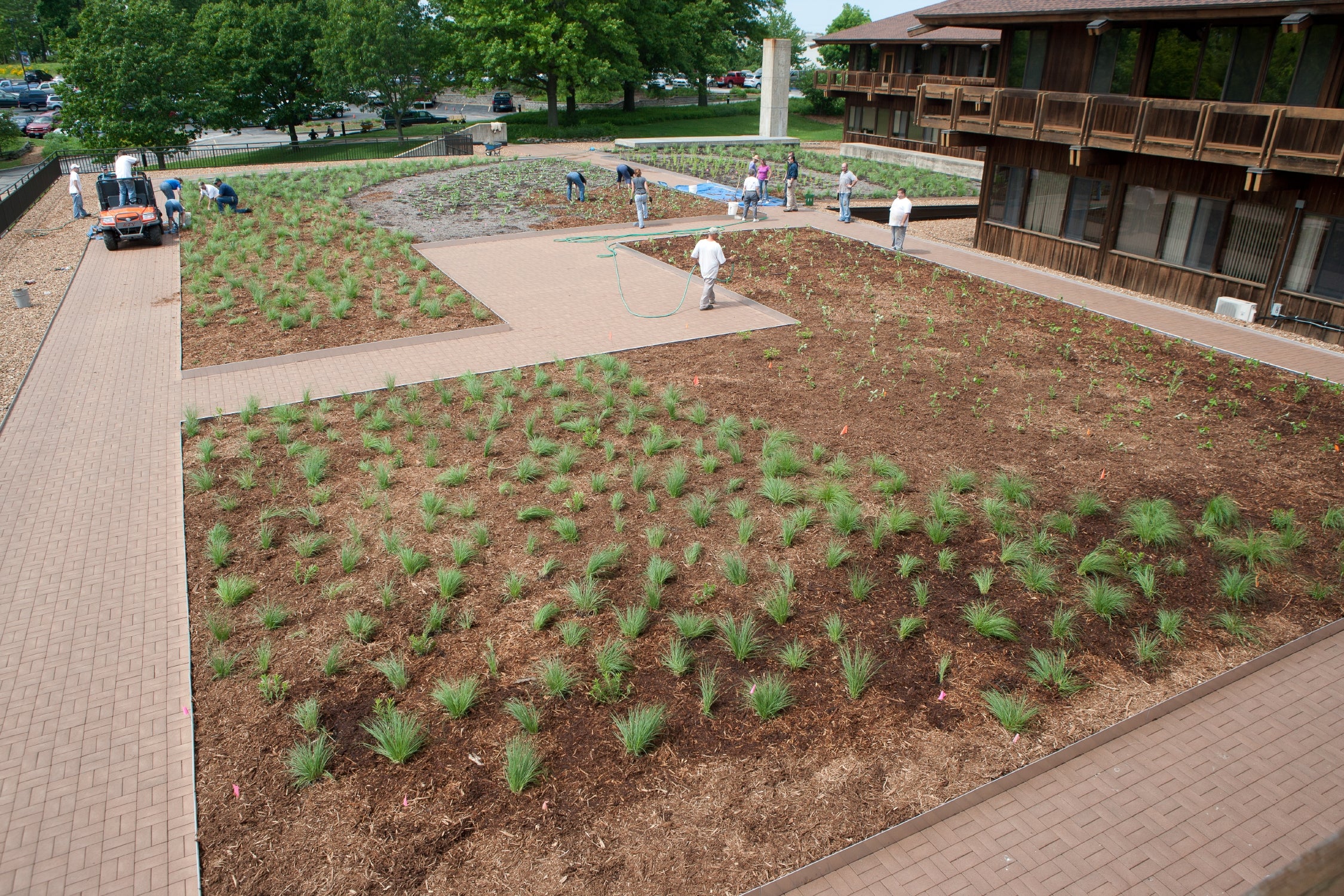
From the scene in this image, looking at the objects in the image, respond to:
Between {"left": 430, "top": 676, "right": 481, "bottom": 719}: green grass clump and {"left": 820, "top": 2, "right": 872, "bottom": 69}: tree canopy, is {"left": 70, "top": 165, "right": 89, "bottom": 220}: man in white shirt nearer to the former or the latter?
{"left": 430, "top": 676, "right": 481, "bottom": 719}: green grass clump

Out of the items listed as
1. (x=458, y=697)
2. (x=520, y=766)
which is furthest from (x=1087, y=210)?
(x=520, y=766)

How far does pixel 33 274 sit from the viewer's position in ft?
66.4

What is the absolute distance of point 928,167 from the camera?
3800 cm

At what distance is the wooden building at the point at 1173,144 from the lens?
1495 centimetres

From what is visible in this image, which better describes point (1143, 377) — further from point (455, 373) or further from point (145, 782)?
point (145, 782)

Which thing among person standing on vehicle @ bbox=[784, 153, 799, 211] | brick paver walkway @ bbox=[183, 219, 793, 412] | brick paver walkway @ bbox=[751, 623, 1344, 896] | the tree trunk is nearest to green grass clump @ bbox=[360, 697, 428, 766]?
brick paver walkway @ bbox=[751, 623, 1344, 896]

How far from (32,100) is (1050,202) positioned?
75514mm

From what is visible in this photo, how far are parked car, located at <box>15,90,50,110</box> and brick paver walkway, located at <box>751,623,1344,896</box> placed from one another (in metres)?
81.9

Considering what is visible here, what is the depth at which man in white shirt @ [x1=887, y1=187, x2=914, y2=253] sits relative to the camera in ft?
68.5

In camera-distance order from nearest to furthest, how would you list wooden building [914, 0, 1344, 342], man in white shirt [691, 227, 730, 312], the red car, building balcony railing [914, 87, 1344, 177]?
building balcony railing [914, 87, 1344, 177] < wooden building [914, 0, 1344, 342] < man in white shirt [691, 227, 730, 312] < the red car

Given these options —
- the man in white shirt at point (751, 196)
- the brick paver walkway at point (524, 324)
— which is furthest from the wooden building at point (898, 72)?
the brick paver walkway at point (524, 324)

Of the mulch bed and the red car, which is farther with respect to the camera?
the red car

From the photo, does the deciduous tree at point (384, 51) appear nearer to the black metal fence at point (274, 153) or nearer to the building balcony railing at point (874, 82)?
the black metal fence at point (274, 153)

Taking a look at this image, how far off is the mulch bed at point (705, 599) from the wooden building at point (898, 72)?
27.7 meters
